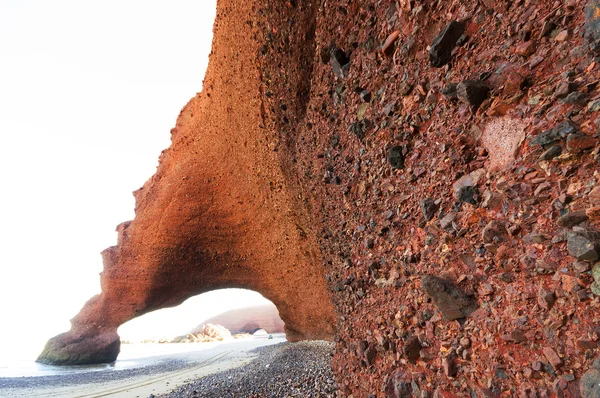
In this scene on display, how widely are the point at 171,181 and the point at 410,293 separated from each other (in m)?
7.60

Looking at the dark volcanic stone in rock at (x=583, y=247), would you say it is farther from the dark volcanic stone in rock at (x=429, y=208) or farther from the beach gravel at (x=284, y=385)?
the beach gravel at (x=284, y=385)

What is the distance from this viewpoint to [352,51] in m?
2.71

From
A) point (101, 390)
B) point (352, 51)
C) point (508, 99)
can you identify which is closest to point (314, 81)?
point (352, 51)

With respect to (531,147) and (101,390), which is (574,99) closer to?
(531,147)

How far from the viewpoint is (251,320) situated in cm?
3750

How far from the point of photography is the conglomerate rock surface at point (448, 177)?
1352 millimetres

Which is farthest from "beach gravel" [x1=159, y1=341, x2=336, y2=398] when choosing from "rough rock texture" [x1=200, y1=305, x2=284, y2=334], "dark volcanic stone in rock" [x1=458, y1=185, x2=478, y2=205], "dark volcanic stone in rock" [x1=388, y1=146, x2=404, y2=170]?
"rough rock texture" [x1=200, y1=305, x2=284, y2=334]

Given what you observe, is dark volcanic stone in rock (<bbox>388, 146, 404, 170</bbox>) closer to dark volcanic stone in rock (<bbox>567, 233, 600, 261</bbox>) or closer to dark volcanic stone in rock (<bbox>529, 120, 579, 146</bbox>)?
dark volcanic stone in rock (<bbox>529, 120, 579, 146</bbox>)

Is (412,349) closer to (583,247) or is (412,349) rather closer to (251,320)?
(583,247)

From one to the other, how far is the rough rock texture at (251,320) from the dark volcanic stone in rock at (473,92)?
35127 millimetres

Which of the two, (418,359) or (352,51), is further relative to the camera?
(352,51)

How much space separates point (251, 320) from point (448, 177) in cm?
3832

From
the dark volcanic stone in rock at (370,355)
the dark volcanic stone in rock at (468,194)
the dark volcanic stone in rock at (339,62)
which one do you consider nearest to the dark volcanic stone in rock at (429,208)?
the dark volcanic stone in rock at (468,194)

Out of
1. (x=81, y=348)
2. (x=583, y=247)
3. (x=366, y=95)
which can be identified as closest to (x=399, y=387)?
(x=583, y=247)
